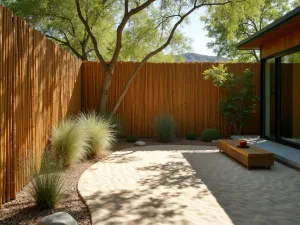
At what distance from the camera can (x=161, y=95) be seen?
32.1ft

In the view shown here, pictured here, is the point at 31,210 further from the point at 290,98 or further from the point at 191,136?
the point at 191,136

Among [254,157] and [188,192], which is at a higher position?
[254,157]

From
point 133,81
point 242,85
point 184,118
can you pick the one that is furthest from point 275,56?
point 133,81

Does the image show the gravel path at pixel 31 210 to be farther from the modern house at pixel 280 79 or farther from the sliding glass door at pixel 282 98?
the sliding glass door at pixel 282 98

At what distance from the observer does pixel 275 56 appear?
8062mm

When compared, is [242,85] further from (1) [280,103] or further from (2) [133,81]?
(2) [133,81]

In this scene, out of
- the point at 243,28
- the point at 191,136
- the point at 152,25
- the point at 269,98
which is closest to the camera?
the point at 269,98

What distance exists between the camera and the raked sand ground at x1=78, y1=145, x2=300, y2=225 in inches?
135

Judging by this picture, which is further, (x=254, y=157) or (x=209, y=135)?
(x=209, y=135)

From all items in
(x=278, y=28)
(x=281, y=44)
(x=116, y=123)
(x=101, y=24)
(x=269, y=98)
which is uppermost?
(x=101, y=24)

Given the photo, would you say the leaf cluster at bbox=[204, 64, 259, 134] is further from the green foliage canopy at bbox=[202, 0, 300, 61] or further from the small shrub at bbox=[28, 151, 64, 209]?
the small shrub at bbox=[28, 151, 64, 209]

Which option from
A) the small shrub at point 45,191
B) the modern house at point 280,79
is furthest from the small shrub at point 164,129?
the small shrub at point 45,191

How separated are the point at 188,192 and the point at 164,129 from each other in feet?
15.2

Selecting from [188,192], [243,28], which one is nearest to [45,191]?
[188,192]
